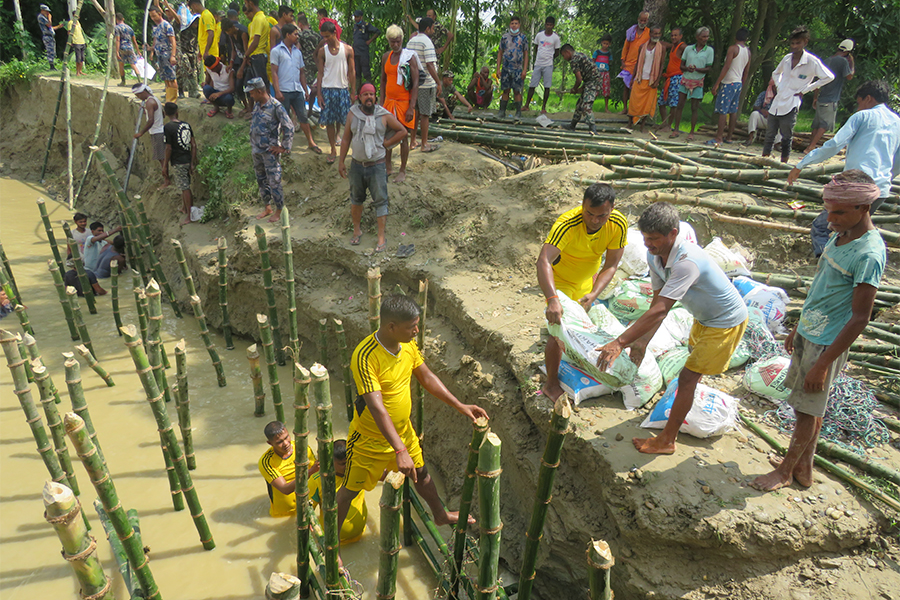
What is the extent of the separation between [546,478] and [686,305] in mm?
1492

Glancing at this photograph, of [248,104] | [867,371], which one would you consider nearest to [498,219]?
[867,371]

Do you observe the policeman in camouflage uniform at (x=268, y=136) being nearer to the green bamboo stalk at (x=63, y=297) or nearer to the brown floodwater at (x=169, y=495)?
the brown floodwater at (x=169, y=495)

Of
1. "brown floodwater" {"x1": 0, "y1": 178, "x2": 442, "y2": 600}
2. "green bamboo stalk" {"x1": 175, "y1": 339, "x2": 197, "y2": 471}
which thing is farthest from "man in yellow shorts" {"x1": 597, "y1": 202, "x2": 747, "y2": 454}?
"green bamboo stalk" {"x1": 175, "y1": 339, "x2": 197, "y2": 471}

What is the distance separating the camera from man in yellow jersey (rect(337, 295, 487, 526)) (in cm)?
317

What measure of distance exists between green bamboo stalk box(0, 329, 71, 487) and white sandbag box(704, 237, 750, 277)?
219 inches

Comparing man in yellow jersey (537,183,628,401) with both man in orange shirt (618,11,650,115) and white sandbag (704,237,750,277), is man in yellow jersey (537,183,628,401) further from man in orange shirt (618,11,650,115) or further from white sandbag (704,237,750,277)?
man in orange shirt (618,11,650,115)

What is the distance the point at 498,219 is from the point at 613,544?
12.7ft

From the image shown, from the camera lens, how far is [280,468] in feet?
13.9

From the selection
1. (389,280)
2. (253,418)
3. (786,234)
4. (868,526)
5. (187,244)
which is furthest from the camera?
(187,244)

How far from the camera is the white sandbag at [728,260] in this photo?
5336 millimetres

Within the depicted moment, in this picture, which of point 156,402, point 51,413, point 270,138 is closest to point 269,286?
point 51,413

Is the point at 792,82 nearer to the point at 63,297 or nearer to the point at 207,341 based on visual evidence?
the point at 207,341

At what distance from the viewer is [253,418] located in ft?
18.5

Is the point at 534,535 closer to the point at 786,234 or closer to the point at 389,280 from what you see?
the point at 389,280
